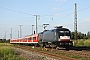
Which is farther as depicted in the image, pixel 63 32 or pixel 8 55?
pixel 63 32

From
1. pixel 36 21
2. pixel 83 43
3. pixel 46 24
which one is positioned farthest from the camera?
pixel 36 21

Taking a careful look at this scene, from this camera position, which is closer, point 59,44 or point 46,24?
point 59,44

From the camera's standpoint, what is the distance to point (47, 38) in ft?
109

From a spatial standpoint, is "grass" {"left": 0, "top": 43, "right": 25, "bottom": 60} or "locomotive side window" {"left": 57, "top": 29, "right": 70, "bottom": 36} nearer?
"grass" {"left": 0, "top": 43, "right": 25, "bottom": 60}

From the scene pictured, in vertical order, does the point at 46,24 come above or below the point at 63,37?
above

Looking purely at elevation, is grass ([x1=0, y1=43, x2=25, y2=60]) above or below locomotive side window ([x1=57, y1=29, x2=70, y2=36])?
below

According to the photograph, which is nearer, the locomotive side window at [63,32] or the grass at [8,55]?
the grass at [8,55]

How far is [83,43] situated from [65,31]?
20.3 meters

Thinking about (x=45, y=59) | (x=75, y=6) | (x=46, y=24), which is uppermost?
(x=75, y=6)

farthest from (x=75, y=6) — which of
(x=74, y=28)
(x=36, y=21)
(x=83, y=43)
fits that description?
(x=36, y=21)

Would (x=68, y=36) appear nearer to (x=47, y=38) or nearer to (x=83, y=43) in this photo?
(x=47, y=38)

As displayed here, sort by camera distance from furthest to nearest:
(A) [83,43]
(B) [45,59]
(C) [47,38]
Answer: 1. (A) [83,43]
2. (C) [47,38]
3. (B) [45,59]

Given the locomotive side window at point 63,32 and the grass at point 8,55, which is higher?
the locomotive side window at point 63,32

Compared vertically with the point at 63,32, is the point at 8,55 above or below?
below
